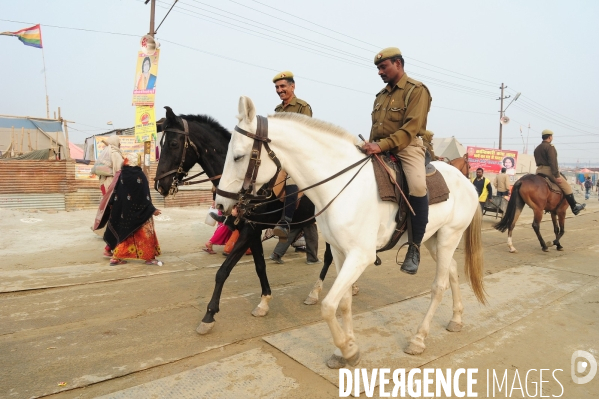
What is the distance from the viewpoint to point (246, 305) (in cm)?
478

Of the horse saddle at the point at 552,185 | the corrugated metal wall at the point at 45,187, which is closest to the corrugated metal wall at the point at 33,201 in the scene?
the corrugated metal wall at the point at 45,187

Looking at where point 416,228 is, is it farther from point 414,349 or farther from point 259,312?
point 259,312

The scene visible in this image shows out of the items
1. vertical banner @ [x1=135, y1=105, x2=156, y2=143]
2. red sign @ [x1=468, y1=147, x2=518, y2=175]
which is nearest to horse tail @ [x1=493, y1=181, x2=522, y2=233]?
vertical banner @ [x1=135, y1=105, x2=156, y2=143]

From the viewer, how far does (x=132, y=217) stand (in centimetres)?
662

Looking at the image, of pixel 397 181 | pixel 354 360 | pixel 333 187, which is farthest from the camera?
pixel 397 181

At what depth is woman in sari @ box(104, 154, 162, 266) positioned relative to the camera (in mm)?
6613

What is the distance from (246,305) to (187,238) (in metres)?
4.98

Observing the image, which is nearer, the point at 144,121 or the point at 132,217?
the point at 132,217

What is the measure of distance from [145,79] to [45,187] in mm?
4889

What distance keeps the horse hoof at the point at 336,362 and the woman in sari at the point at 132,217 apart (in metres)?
4.34

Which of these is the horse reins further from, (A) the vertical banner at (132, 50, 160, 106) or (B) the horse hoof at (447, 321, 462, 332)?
(A) the vertical banner at (132, 50, 160, 106)

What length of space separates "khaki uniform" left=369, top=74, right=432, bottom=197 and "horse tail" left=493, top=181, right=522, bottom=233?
687 cm

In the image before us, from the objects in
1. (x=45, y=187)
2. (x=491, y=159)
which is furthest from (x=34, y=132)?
(x=491, y=159)

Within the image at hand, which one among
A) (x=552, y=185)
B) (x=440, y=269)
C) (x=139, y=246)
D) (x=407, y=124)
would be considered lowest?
(x=139, y=246)
